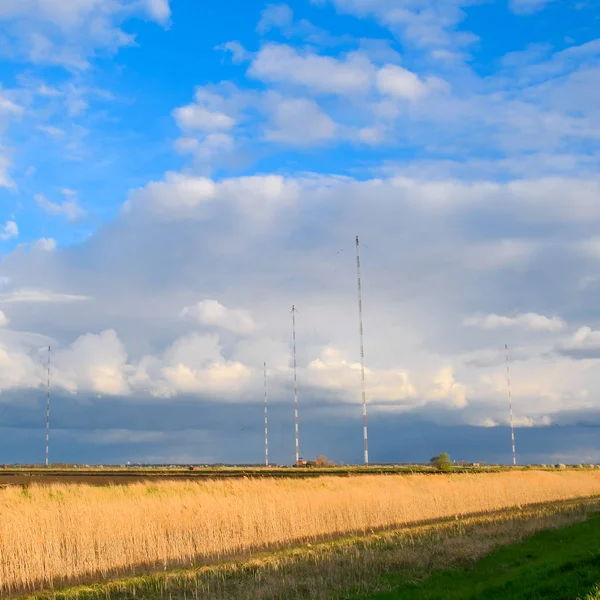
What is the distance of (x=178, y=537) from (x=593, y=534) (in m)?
17.1

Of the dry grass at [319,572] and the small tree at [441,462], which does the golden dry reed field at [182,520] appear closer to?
the dry grass at [319,572]

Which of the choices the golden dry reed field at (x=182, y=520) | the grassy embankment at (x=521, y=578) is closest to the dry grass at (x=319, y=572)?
the grassy embankment at (x=521, y=578)

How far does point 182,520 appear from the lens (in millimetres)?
33438

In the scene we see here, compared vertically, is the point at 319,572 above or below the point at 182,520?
below

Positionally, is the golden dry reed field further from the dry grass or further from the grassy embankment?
the grassy embankment

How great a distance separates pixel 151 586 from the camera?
Result: 21312 millimetres

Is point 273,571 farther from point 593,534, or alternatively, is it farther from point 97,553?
point 593,534

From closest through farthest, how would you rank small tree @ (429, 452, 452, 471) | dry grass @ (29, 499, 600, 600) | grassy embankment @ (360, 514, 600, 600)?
grassy embankment @ (360, 514, 600, 600), dry grass @ (29, 499, 600, 600), small tree @ (429, 452, 452, 471)

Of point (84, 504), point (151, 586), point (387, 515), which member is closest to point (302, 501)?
point (387, 515)

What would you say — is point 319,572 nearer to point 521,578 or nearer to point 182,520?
point 521,578

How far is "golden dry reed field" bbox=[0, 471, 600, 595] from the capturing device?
26.8m

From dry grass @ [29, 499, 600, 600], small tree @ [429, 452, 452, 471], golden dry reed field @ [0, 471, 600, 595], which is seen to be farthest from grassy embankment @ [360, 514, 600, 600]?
small tree @ [429, 452, 452, 471]

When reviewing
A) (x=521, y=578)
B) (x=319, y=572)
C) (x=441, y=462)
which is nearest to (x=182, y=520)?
(x=319, y=572)

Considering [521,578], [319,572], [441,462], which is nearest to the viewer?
[521,578]
